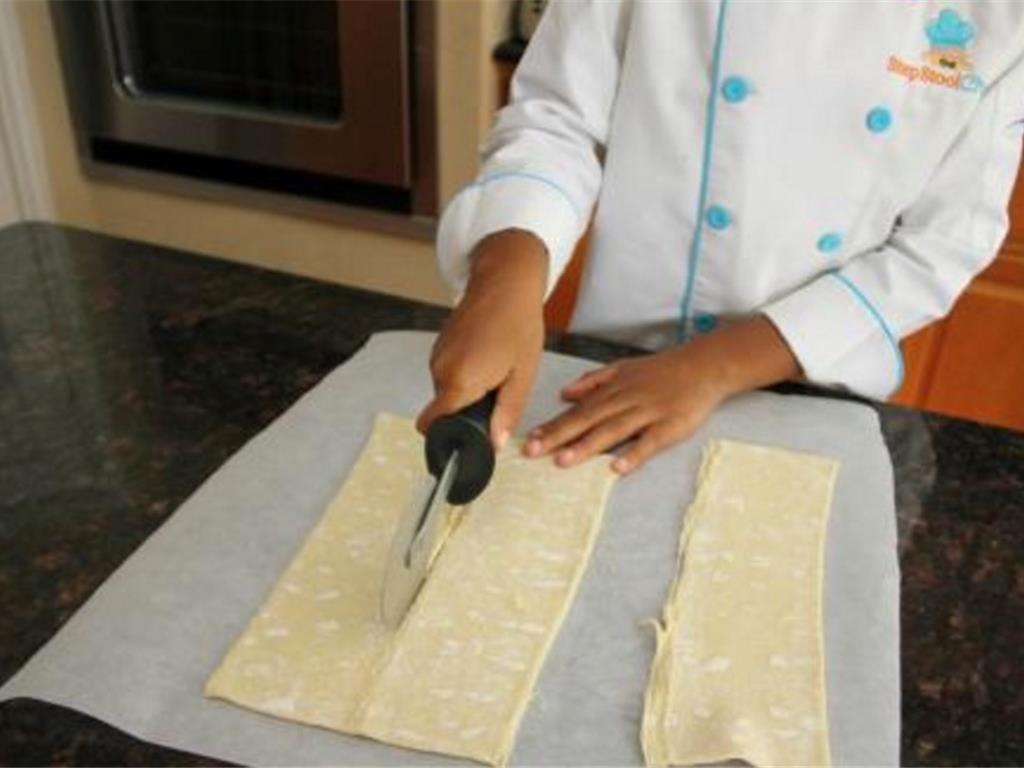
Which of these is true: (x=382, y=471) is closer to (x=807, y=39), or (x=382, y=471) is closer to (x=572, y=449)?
(x=572, y=449)

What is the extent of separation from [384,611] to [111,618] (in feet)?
0.43

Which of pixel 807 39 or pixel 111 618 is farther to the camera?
pixel 807 39

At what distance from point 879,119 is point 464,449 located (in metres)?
0.38

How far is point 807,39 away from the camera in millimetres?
658


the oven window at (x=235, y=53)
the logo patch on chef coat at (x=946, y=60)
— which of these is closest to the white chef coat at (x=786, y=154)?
the logo patch on chef coat at (x=946, y=60)

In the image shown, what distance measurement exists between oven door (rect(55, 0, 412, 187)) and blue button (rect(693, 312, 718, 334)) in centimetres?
74

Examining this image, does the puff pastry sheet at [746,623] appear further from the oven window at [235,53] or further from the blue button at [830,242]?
the oven window at [235,53]

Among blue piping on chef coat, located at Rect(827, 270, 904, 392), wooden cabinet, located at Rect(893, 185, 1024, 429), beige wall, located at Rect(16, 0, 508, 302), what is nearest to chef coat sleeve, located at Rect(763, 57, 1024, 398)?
blue piping on chef coat, located at Rect(827, 270, 904, 392)

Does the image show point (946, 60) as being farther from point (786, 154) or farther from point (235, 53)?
point (235, 53)

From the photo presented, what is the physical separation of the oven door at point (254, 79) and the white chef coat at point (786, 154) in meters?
0.69

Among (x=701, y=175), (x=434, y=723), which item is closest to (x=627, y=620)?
(x=434, y=723)

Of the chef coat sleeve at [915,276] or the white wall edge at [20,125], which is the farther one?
the white wall edge at [20,125]

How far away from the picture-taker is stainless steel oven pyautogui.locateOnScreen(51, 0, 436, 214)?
1354 millimetres

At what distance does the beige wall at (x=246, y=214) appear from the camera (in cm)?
139
